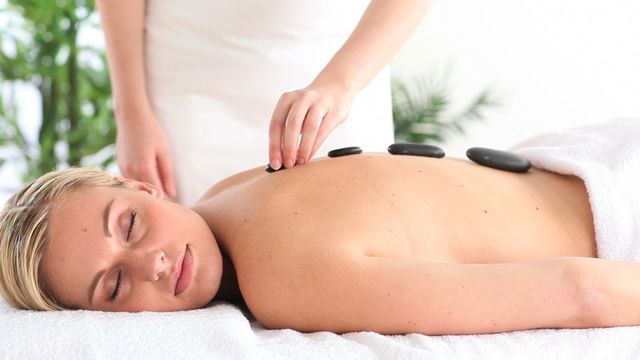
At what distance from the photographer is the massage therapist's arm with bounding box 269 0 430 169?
1.54 m

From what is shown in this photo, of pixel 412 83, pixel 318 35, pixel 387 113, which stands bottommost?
pixel 412 83

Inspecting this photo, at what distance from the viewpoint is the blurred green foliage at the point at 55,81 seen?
341 centimetres

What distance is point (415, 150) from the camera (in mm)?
1721

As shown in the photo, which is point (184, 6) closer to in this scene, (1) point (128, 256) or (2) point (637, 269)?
(1) point (128, 256)

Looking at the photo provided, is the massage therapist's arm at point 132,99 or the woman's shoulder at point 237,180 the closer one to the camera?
the woman's shoulder at point 237,180

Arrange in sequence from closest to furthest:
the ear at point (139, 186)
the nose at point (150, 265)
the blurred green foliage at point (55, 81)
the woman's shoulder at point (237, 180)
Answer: the nose at point (150, 265) → the ear at point (139, 186) → the woman's shoulder at point (237, 180) → the blurred green foliage at point (55, 81)

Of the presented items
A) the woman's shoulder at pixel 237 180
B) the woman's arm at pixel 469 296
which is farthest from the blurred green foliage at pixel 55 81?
the woman's arm at pixel 469 296

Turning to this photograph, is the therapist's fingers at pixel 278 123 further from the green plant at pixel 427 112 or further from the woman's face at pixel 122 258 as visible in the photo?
the green plant at pixel 427 112

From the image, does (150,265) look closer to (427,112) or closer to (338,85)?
(338,85)

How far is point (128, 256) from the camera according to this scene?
4.72 ft

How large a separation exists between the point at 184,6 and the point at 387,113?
588mm

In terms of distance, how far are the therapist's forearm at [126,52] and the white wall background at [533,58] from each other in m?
1.70

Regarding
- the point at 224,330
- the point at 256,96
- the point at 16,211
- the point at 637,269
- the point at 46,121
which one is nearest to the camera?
the point at 224,330

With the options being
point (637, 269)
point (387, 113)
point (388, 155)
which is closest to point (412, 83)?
point (387, 113)
